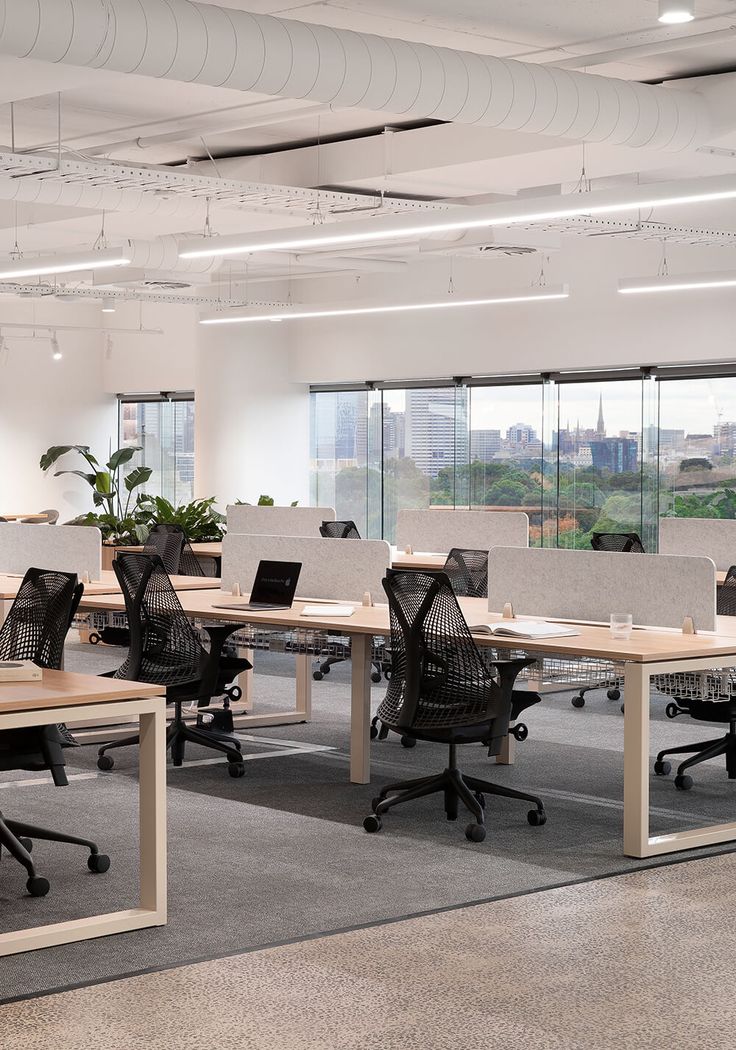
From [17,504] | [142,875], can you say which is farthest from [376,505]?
[142,875]

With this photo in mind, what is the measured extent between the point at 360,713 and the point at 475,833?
1175 millimetres

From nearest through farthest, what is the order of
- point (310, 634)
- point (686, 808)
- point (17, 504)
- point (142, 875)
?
point (142, 875) < point (686, 808) < point (310, 634) < point (17, 504)

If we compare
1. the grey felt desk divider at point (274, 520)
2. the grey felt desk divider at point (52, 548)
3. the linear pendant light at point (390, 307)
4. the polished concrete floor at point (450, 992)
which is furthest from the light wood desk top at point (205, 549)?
the polished concrete floor at point (450, 992)

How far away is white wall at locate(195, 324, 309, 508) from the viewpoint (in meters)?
15.5

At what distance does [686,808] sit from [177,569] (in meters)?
4.27

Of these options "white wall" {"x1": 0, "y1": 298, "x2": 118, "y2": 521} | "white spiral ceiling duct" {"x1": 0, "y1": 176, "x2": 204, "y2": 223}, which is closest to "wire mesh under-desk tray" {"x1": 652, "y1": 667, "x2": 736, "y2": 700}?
"white spiral ceiling duct" {"x1": 0, "y1": 176, "x2": 204, "y2": 223}

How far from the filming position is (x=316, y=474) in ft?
54.5

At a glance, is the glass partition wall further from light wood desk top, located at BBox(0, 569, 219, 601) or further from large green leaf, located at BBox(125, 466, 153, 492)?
light wood desk top, located at BBox(0, 569, 219, 601)

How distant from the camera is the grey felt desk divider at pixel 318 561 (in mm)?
7465

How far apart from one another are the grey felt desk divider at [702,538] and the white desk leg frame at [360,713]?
3.77 metres

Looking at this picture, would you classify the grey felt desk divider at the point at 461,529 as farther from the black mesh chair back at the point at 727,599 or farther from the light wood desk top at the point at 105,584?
the light wood desk top at the point at 105,584

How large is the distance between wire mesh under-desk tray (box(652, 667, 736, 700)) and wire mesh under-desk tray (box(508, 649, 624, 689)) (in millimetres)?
173

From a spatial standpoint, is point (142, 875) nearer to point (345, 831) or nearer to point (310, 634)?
point (345, 831)

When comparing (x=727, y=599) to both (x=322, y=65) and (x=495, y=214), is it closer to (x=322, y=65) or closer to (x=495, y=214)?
(x=495, y=214)
